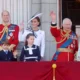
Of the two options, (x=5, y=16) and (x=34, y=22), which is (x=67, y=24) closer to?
(x=34, y=22)

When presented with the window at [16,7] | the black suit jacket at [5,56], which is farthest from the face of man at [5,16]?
the window at [16,7]

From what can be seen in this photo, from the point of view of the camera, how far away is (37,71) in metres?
8.15

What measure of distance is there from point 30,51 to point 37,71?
0.51 m

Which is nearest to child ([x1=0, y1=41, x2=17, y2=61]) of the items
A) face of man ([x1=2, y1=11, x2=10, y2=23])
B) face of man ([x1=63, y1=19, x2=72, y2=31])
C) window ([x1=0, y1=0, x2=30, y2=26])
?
face of man ([x1=2, y1=11, x2=10, y2=23])

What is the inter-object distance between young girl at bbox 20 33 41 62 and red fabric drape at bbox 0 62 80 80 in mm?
424

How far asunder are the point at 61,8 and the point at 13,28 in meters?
1.85

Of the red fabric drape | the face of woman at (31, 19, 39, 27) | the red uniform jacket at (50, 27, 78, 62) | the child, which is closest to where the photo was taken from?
the red fabric drape

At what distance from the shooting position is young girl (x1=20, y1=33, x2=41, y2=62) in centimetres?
854

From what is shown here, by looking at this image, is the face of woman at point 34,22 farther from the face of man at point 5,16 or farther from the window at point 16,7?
the window at point 16,7

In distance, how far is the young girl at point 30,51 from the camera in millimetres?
8539

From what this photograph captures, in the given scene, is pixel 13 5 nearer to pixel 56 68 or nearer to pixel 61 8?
pixel 61 8

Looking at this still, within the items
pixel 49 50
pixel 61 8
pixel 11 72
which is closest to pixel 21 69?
pixel 11 72

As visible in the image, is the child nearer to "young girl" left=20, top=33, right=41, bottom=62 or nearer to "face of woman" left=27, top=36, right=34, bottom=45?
"young girl" left=20, top=33, right=41, bottom=62

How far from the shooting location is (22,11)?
10008 mm
